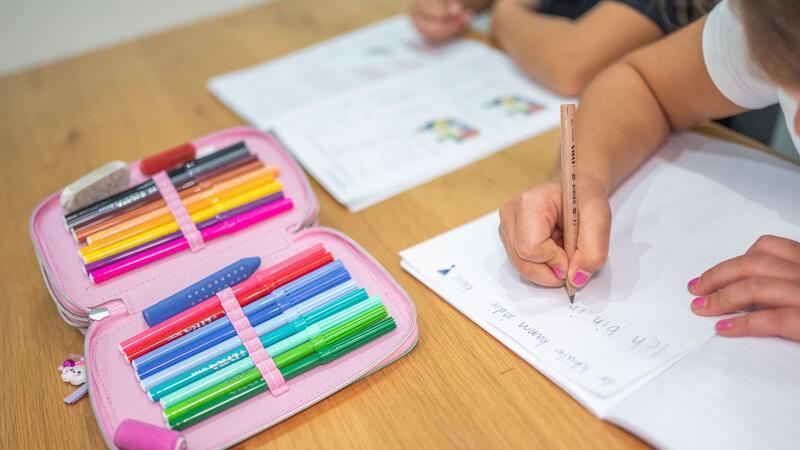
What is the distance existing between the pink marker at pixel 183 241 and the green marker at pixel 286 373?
179 millimetres

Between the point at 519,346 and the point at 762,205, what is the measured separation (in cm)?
28

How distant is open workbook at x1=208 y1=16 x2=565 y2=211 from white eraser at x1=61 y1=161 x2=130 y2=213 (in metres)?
0.21

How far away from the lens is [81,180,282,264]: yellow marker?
0.61 m

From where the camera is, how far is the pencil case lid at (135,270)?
576 mm

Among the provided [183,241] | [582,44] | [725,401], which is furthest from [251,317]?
[582,44]

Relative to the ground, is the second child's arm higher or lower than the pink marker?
higher

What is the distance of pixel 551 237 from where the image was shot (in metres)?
0.58

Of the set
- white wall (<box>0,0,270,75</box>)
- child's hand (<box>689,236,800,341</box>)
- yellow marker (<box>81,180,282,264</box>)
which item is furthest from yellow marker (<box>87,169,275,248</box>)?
white wall (<box>0,0,270,75</box>)

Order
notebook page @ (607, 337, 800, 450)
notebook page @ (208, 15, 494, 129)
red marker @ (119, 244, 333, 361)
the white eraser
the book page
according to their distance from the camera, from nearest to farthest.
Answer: notebook page @ (607, 337, 800, 450)
red marker @ (119, 244, 333, 361)
the white eraser
the book page
notebook page @ (208, 15, 494, 129)

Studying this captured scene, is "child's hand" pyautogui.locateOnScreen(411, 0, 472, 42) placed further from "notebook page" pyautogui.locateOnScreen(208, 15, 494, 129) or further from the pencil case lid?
the pencil case lid

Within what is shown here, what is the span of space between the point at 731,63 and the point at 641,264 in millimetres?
219

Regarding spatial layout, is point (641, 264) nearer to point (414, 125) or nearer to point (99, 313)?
point (414, 125)

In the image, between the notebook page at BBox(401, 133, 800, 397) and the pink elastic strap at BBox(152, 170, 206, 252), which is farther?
the pink elastic strap at BBox(152, 170, 206, 252)

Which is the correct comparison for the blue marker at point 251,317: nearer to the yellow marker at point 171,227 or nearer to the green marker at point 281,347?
the green marker at point 281,347
